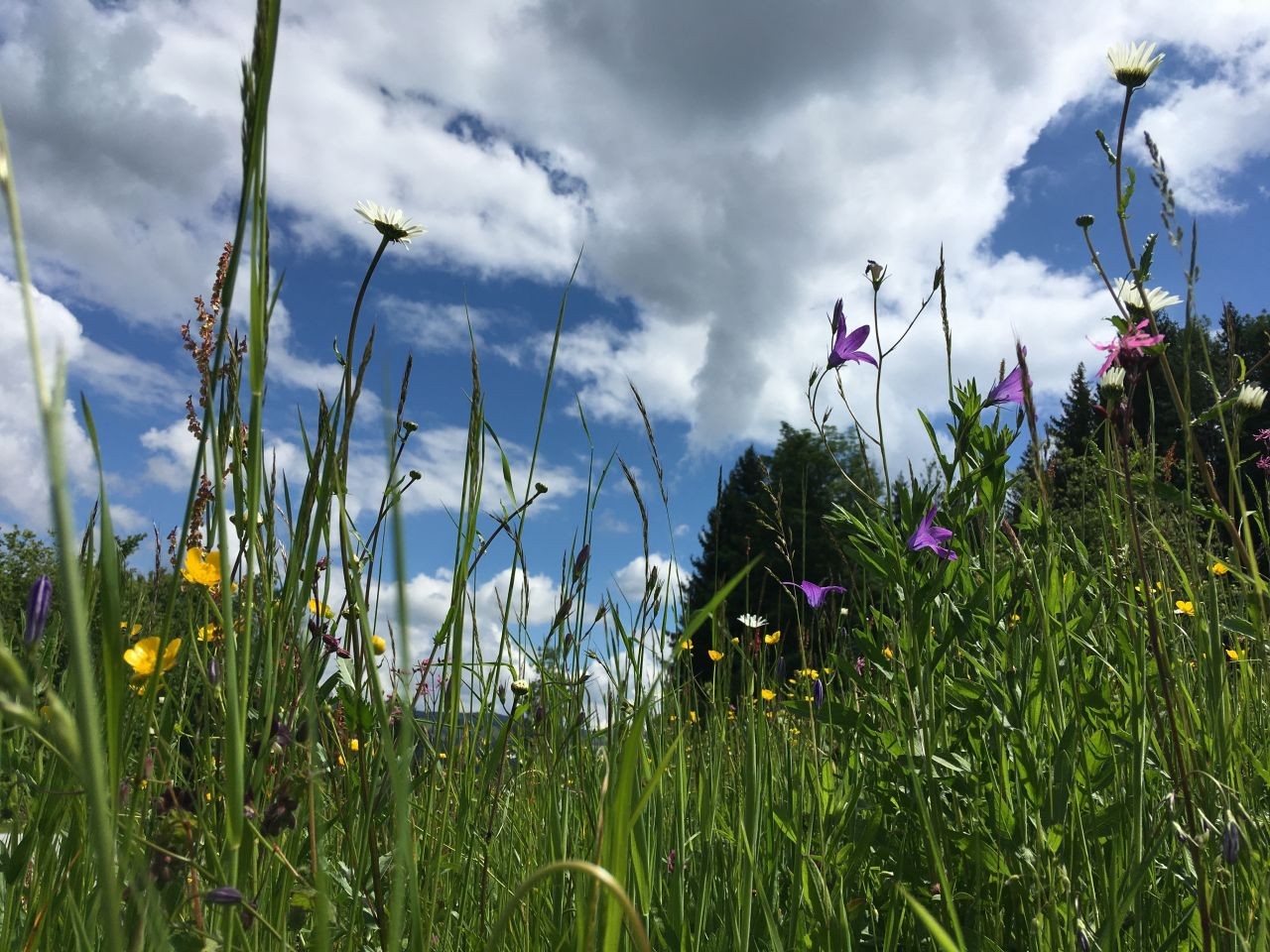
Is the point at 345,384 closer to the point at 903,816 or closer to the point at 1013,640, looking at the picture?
the point at 1013,640

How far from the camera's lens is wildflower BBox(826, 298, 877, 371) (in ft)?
6.22

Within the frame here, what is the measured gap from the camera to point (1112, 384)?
149 centimetres

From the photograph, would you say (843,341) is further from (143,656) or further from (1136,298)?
(143,656)

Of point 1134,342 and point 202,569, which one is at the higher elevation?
point 1134,342

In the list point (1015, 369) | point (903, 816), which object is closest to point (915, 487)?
point (1015, 369)

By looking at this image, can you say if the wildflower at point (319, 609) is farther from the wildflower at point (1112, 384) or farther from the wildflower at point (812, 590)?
the wildflower at point (1112, 384)

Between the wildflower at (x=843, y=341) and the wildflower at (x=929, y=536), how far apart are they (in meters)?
0.53

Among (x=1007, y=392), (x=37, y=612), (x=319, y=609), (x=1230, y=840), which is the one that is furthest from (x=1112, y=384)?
(x=37, y=612)

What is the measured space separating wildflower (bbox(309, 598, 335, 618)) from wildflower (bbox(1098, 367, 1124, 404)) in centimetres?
133

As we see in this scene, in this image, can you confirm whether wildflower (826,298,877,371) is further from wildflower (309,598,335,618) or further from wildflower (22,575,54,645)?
wildflower (22,575,54,645)

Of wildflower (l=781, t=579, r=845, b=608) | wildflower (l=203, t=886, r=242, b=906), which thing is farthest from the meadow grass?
wildflower (l=781, t=579, r=845, b=608)

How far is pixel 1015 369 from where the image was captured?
1.55m

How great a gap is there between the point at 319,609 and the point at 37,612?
0.48 metres

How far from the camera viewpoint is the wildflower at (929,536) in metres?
1.41
